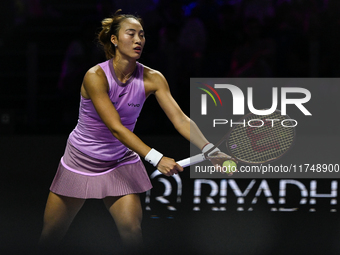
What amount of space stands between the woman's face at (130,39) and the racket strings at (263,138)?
0.73 metres

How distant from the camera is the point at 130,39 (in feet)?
8.40

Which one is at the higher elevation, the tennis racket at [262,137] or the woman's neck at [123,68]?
the woman's neck at [123,68]

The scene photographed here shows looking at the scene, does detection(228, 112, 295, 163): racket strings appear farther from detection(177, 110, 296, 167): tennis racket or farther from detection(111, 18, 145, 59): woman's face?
detection(111, 18, 145, 59): woman's face

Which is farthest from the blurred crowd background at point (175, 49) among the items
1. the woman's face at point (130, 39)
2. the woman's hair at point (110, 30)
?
the woman's face at point (130, 39)

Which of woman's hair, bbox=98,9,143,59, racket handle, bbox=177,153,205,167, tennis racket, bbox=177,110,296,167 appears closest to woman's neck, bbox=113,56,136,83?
woman's hair, bbox=98,9,143,59

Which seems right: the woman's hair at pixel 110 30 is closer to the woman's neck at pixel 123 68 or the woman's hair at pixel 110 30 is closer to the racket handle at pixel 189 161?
the woman's neck at pixel 123 68

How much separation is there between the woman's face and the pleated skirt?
1.65 ft

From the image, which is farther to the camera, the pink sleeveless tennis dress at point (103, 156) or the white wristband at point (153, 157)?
the pink sleeveless tennis dress at point (103, 156)

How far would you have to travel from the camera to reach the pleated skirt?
8.43 feet

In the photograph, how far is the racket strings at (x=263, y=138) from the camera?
294 centimetres

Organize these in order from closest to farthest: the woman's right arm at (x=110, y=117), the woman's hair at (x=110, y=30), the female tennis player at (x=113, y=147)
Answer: the woman's right arm at (x=110, y=117), the female tennis player at (x=113, y=147), the woman's hair at (x=110, y=30)

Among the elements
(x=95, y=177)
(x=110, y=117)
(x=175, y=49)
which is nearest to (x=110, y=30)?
(x=110, y=117)

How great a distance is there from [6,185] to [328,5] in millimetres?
3418

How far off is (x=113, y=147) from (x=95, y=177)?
17cm
